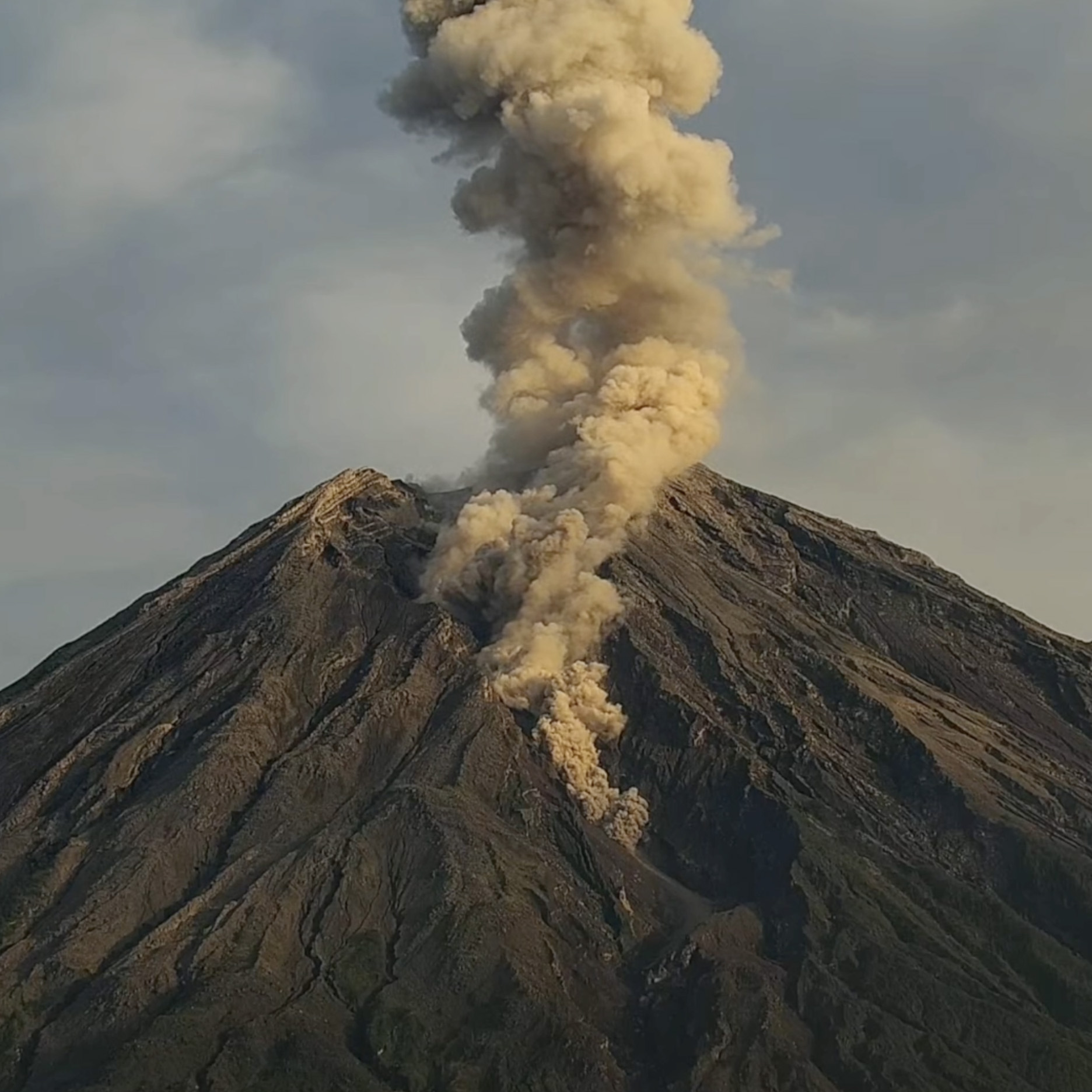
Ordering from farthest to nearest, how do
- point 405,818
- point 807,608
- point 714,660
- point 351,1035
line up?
point 807,608 → point 714,660 → point 405,818 → point 351,1035

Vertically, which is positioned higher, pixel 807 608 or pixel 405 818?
pixel 807 608

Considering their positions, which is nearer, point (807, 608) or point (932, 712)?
point (932, 712)

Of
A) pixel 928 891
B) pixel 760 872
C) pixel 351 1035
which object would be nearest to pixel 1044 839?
pixel 928 891

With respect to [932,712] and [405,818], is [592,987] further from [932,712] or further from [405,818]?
[932,712]

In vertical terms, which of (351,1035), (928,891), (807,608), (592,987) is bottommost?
(351,1035)

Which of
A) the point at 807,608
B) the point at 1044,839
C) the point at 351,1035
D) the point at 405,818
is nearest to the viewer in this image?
the point at 351,1035

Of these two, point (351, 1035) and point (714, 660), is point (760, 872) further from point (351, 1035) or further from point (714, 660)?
point (351, 1035)
